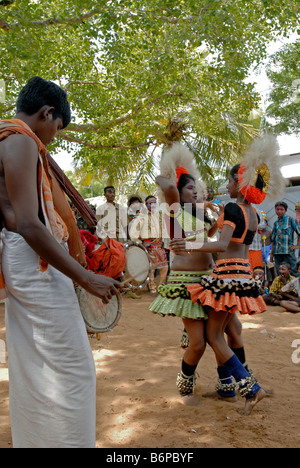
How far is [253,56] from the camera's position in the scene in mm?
10609

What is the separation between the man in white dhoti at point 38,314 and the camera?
5.54 feet

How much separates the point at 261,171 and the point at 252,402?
6.27ft

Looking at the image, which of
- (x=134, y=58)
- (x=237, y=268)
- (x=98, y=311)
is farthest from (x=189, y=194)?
(x=134, y=58)

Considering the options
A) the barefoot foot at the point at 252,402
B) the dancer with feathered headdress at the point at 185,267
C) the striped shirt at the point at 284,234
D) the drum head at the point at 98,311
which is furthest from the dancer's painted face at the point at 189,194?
the striped shirt at the point at 284,234

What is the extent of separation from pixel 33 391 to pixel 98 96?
34.4 feet

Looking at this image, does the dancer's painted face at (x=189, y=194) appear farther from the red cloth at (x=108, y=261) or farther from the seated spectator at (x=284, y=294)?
the seated spectator at (x=284, y=294)

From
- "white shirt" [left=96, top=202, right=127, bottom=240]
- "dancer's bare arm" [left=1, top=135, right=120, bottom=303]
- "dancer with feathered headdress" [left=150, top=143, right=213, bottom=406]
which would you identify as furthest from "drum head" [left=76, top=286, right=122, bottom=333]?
"white shirt" [left=96, top=202, right=127, bottom=240]

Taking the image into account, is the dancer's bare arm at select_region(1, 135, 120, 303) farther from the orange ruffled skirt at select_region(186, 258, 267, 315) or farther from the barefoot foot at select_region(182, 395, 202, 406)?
the barefoot foot at select_region(182, 395, 202, 406)

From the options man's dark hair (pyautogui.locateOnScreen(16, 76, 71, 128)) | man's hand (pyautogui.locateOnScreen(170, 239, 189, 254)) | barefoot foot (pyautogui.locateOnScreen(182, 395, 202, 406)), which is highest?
man's dark hair (pyautogui.locateOnScreen(16, 76, 71, 128))

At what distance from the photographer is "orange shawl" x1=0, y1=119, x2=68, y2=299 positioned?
1.74m

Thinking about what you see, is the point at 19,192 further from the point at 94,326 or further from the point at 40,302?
the point at 94,326

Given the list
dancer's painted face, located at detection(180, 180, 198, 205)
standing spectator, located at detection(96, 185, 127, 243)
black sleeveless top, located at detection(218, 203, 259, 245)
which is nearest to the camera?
black sleeveless top, located at detection(218, 203, 259, 245)

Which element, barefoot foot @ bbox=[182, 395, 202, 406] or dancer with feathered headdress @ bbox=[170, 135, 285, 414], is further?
barefoot foot @ bbox=[182, 395, 202, 406]

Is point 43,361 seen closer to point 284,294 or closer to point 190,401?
point 190,401
